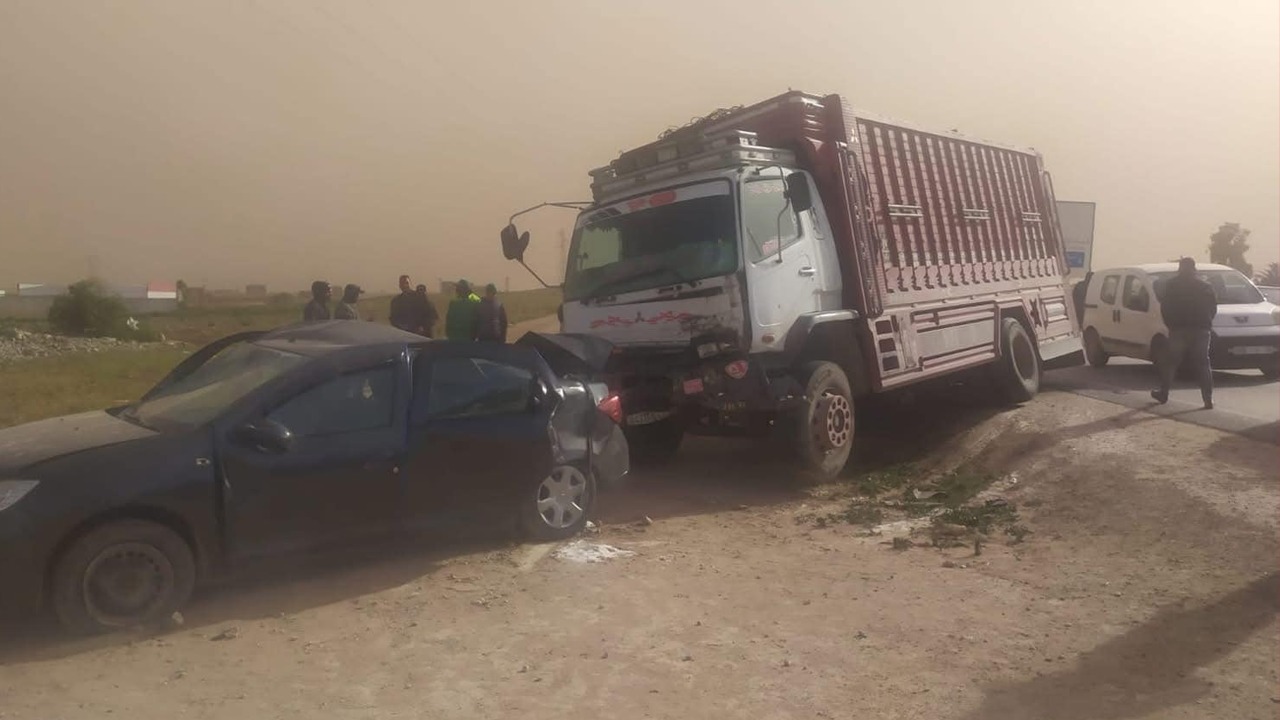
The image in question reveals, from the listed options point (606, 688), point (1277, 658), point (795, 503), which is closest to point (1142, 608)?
point (1277, 658)

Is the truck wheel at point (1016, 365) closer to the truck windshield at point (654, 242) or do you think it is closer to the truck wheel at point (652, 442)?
the truck wheel at point (652, 442)

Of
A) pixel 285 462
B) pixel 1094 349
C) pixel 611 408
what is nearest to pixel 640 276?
pixel 611 408

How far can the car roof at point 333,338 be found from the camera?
6008 millimetres

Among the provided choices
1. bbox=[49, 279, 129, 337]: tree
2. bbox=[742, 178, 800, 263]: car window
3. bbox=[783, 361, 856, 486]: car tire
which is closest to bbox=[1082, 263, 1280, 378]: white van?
bbox=[783, 361, 856, 486]: car tire

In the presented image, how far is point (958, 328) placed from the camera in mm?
10539

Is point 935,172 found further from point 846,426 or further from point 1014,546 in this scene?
point 1014,546

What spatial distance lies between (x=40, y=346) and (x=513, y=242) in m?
28.3

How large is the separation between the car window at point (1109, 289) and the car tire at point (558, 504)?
1229cm

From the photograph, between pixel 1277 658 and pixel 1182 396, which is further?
pixel 1182 396

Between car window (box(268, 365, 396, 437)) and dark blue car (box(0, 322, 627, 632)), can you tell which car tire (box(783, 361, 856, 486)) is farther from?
car window (box(268, 365, 396, 437))

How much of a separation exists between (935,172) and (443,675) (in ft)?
27.6

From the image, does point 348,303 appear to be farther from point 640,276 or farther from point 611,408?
point 611,408

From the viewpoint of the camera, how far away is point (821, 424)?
850cm

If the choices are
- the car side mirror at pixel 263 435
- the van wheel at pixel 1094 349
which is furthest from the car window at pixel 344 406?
the van wheel at pixel 1094 349
